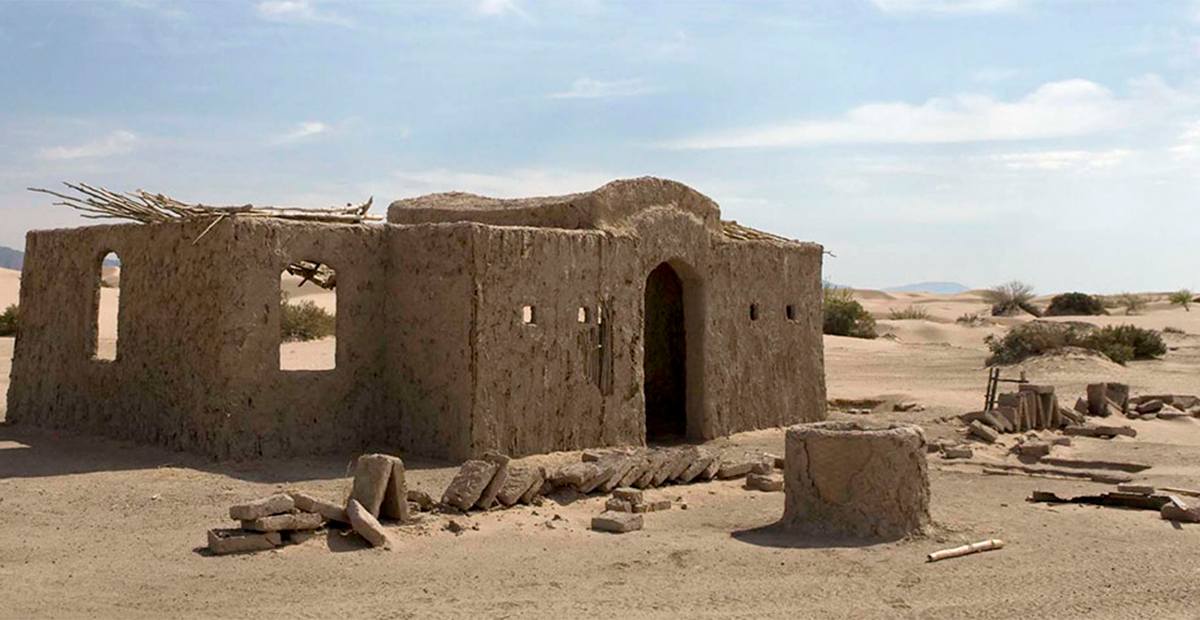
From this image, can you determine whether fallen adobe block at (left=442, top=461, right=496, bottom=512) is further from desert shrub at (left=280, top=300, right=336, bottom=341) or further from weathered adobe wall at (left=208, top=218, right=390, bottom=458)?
desert shrub at (left=280, top=300, right=336, bottom=341)

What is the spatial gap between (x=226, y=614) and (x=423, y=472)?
4.61 metres

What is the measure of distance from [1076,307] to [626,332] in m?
32.4

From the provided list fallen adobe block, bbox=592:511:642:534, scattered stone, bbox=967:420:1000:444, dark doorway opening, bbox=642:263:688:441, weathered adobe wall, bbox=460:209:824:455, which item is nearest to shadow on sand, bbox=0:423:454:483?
weathered adobe wall, bbox=460:209:824:455

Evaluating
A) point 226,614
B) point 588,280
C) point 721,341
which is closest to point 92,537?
point 226,614

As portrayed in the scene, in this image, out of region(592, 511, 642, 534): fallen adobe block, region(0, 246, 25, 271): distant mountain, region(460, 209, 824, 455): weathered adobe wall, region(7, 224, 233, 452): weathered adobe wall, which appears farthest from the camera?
region(0, 246, 25, 271): distant mountain

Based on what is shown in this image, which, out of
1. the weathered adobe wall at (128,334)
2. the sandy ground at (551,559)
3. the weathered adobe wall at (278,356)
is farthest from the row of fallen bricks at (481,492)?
the weathered adobe wall at (128,334)

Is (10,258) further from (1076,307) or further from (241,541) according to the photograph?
(241,541)

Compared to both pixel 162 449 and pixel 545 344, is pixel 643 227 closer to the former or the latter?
pixel 545 344

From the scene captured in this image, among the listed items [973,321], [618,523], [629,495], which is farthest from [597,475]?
[973,321]

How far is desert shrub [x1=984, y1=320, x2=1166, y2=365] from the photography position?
78.9ft

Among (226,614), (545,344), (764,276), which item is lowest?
(226,614)

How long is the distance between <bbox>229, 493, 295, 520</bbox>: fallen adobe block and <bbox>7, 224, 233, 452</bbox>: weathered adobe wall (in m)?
3.27

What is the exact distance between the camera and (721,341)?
13984 mm

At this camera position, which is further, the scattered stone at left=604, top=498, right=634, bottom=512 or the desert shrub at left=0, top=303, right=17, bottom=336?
the desert shrub at left=0, top=303, right=17, bottom=336
